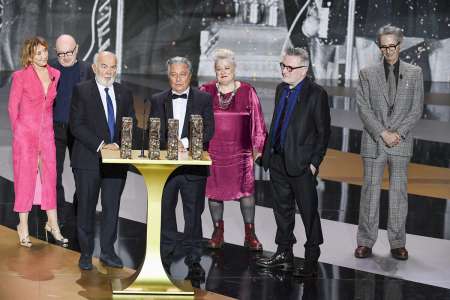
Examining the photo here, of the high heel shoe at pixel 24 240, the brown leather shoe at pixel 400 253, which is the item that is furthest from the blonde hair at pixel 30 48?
the brown leather shoe at pixel 400 253

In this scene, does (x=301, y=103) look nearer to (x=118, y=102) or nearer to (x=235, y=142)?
(x=235, y=142)

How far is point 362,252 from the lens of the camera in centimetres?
710

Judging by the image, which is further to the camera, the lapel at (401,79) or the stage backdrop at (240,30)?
the stage backdrop at (240,30)

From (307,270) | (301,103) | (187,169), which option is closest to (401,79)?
(301,103)

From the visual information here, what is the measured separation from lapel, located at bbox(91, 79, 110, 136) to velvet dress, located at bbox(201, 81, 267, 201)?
31.9 inches

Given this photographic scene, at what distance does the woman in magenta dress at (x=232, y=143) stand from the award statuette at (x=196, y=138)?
3.56ft

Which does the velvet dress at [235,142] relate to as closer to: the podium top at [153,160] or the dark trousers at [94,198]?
the dark trousers at [94,198]

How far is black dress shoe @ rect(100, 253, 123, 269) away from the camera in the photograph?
21.7 ft

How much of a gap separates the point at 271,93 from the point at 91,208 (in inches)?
391

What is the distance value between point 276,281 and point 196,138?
1185mm

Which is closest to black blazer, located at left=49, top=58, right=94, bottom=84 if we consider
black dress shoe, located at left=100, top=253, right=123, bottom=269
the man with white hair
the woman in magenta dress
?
the man with white hair

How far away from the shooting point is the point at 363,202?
7.16 meters

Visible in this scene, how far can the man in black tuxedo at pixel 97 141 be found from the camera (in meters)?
6.47

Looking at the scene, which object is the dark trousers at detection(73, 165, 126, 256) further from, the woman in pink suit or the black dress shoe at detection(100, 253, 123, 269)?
the woman in pink suit
